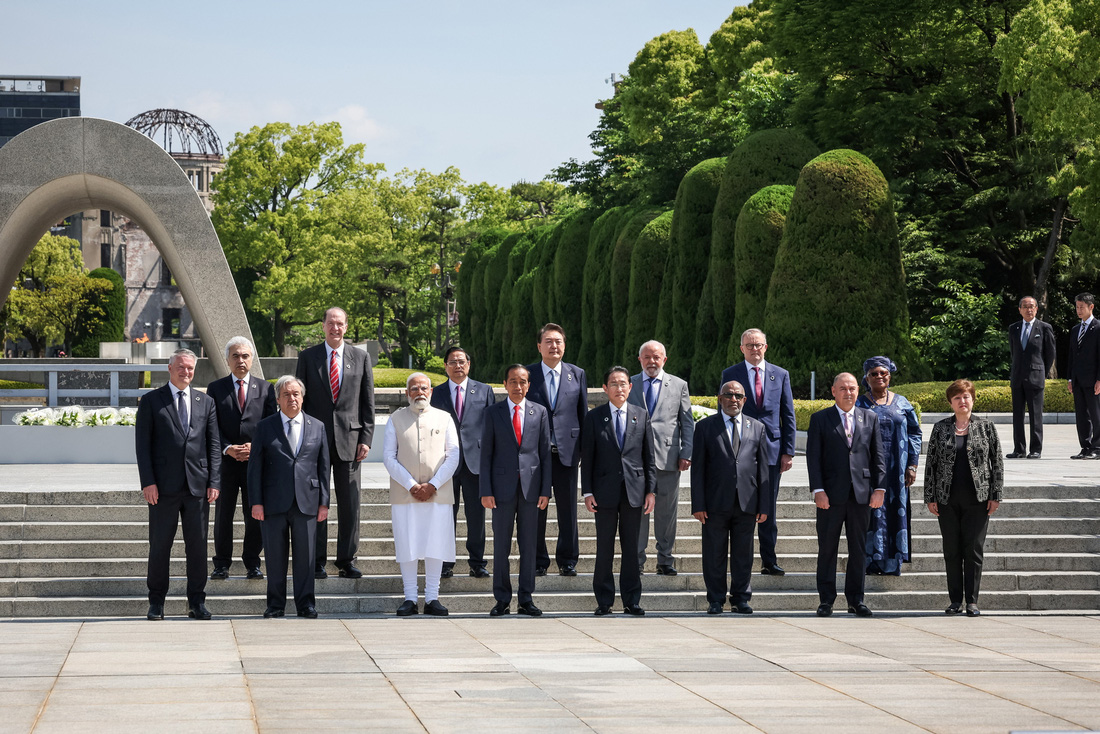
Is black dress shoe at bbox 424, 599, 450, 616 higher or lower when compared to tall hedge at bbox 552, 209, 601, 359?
lower

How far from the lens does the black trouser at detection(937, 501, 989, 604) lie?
9102mm

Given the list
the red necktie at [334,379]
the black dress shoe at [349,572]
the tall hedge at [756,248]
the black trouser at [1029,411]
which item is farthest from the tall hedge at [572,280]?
the black dress shoe at [349,572]

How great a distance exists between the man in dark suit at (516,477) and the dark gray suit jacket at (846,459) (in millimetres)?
2038

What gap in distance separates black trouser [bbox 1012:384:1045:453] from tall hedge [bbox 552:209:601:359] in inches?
933

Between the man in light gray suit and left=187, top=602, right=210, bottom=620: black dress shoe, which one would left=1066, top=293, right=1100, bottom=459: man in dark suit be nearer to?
the man in light gray suit

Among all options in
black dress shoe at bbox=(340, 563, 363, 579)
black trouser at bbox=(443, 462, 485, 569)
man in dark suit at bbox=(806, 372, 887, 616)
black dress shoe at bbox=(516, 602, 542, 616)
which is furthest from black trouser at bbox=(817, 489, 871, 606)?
black dress shoe at bbox=(340, 563, 363, 579)

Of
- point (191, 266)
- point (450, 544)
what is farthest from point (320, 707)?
point (191, 266)

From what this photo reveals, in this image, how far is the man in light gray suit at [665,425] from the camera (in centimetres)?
957

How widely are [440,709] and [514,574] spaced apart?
4144 millimetres

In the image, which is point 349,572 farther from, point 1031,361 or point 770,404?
point 1031,361

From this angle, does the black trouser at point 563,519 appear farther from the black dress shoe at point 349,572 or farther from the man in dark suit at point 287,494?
the man in dark suit at point 287,494

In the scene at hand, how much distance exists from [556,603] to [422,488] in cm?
143

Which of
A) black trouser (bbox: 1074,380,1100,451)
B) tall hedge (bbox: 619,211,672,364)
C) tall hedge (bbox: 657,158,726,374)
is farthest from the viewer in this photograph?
tall hedge (bbox: 619,211,672,364)

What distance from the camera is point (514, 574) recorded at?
9898mm
